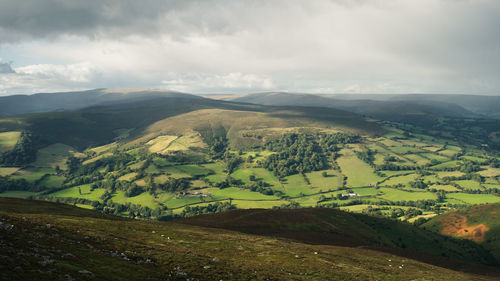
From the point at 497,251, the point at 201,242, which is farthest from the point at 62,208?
the point at 497,251

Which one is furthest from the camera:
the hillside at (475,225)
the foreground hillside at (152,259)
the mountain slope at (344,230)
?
the hillside at (475,225)

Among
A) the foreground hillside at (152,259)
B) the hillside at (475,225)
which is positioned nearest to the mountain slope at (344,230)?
the hillside at (475,225)

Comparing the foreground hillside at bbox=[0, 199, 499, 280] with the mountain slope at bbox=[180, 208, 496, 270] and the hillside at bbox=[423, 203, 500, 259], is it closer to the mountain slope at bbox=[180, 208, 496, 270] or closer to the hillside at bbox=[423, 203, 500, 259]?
the mountain slope at bbox=[180, 208, 496, 270]

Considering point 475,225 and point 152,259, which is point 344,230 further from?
point 152,259

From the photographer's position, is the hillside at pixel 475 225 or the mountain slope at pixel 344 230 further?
the hillside at pixel 475 225

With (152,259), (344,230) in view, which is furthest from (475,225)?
(152,259)

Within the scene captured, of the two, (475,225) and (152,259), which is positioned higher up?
(152,259)

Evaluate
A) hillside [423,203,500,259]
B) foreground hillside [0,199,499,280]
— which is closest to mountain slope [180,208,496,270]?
hillside [423,203,500,259]

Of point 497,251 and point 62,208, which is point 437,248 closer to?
point 497,251

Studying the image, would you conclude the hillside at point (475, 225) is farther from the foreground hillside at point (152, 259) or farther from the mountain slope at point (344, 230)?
the foreground hillside at point (152, 259)
